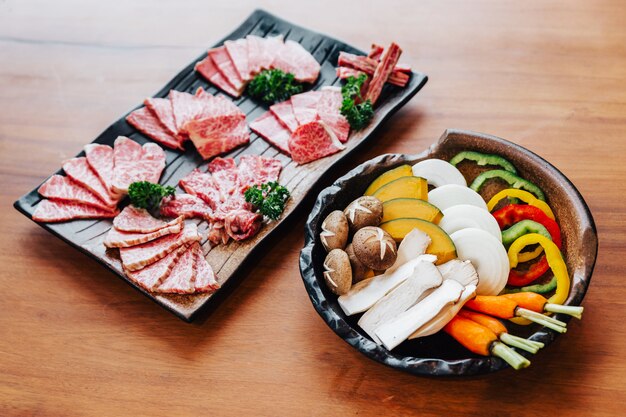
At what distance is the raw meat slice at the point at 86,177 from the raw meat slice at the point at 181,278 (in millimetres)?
430

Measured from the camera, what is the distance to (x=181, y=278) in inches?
81.7

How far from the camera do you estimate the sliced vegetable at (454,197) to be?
79.3 inches

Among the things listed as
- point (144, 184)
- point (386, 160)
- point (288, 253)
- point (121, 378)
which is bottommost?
point (121, 378)

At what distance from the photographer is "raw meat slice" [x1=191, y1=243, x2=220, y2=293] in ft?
6.73

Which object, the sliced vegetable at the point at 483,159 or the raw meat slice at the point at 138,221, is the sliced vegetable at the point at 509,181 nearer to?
the sliced vegetable at the point at 483,159

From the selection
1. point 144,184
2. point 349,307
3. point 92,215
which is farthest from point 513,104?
point 92,215

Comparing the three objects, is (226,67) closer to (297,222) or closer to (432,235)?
(297,222)

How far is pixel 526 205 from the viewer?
1.97 m

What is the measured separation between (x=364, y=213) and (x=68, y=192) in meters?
1.25

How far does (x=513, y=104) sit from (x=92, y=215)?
189 centimetres

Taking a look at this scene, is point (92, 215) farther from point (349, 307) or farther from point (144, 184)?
point (349, 307)

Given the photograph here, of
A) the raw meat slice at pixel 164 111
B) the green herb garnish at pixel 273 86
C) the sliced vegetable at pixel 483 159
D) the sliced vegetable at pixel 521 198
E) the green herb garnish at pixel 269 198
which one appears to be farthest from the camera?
the green herb garnish at pixel 273 86

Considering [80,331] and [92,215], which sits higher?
[92,215]

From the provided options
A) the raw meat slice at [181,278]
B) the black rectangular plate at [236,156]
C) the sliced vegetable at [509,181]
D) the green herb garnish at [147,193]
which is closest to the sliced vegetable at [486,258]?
the sliced vegetable at [509,181]
